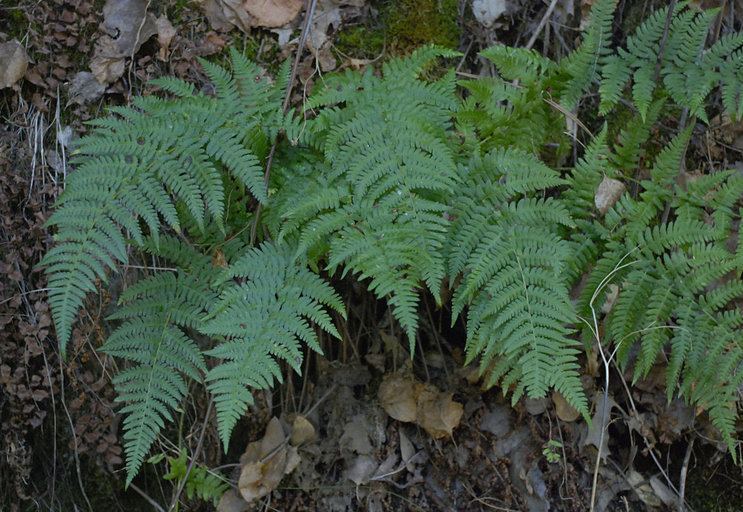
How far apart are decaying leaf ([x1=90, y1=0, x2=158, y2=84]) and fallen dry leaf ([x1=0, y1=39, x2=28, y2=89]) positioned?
326 mm

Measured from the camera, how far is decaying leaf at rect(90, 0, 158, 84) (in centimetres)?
360

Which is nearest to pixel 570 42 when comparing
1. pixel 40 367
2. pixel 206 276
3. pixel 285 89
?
pixel 285 89

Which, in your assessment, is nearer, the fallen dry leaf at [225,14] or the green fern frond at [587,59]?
the green fern frond at [587,59]

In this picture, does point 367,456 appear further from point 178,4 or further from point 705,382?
point 178,4

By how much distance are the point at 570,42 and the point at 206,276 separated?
2247 millimetres

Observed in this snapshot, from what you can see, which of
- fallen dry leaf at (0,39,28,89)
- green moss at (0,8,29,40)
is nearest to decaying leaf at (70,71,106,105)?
fallen dry leaf at (0,39,28,89)

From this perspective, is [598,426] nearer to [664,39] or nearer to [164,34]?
[664,39]

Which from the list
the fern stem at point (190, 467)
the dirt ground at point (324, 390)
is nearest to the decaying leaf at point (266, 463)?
the dirt ground at point (324, 390)

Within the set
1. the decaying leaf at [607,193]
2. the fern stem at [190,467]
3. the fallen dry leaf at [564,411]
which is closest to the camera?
the decaying leaf at [607,193]

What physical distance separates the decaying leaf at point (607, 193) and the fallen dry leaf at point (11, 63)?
2.85 meters

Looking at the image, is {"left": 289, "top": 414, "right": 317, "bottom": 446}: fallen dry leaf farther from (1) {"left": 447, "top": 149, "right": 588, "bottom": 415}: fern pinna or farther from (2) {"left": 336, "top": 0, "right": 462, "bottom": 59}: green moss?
(2) {"left": 336, "top": 0, "right": 462, "bottom": 59}: green moss

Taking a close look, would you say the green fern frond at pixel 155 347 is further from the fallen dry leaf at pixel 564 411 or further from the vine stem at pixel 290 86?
the fallen dry leaf at pixel 564 411

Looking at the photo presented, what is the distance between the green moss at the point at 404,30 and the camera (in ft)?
12.0

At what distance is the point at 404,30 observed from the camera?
3.66 m
